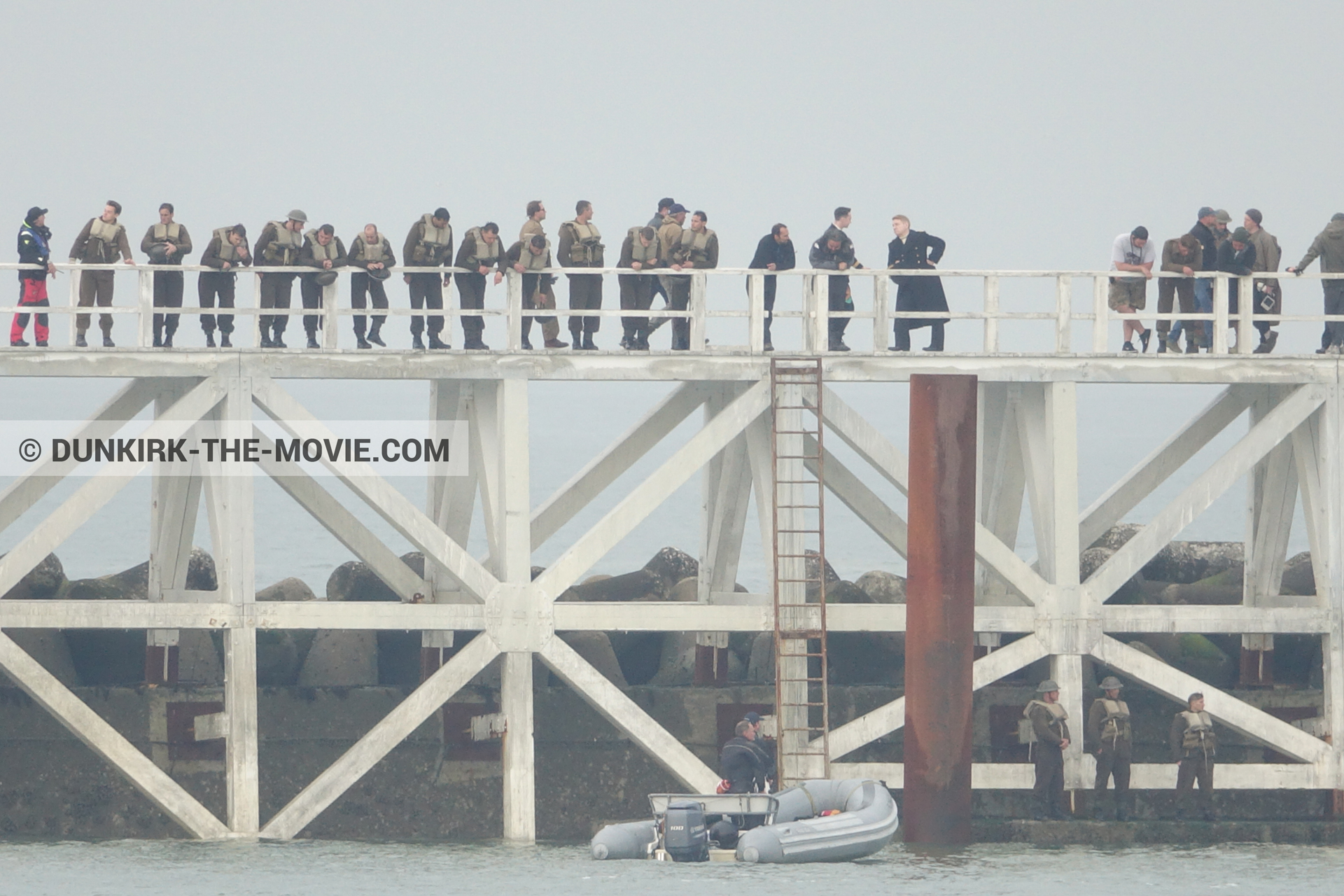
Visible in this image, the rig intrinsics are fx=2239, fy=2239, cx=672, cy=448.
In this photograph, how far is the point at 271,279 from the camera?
2675 cm

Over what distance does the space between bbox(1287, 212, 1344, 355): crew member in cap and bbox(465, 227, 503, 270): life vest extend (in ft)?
31.0

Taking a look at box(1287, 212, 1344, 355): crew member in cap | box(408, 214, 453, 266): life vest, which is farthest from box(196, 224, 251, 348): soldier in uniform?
box(1287, 212, 1344, 355): crew member in cap

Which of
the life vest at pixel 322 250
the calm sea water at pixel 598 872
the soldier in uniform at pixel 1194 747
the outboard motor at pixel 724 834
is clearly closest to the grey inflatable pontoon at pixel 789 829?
the outboard motor at pixel 724 834

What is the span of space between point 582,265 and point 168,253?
4.92 m

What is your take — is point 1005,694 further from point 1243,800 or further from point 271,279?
point 271,279

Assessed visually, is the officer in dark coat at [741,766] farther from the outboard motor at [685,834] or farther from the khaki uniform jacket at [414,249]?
the khaki uniform jacket at [414,249]

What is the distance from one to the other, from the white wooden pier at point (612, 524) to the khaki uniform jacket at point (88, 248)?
4.26 ft

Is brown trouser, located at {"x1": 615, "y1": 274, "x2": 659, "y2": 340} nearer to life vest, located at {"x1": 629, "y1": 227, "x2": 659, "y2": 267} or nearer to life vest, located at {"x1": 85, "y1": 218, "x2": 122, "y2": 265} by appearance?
life vest, located at {"x1": 629, "y1": 227, "x2": 659, "y2": 267}

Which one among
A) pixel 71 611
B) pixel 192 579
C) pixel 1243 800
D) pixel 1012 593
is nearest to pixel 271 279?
pixel 71 611

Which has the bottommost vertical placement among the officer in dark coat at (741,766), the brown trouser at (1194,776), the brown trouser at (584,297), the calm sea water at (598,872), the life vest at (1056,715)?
the calm sea water at (598,872)

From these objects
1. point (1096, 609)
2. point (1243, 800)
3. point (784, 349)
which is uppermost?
point (784, 349)

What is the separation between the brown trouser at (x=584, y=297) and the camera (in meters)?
26.9

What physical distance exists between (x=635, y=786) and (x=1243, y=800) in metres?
7.84

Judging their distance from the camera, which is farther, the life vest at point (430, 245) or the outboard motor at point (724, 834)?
the life vest at point (430, 245)
